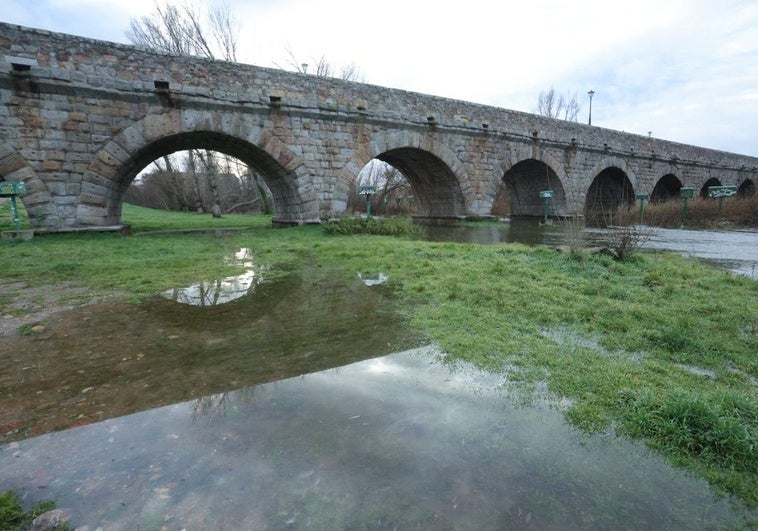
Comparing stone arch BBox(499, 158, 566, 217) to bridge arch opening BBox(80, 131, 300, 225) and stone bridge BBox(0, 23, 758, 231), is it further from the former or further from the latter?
bridge arch opening BBox(80, 131, 300, 225)

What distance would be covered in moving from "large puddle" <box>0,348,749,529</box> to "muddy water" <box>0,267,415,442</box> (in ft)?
0.87

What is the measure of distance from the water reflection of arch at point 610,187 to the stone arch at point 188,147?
1465 centimetres

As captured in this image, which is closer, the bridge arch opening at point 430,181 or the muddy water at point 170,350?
the muddy water at point 170,350

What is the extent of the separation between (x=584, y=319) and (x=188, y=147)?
13233 mm

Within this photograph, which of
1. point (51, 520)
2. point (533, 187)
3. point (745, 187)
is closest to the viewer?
point (51, 520)

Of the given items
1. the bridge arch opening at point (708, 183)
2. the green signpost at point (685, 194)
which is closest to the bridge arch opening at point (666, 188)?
the bridge arch opening at point (708, 183)

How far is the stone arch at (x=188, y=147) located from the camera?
33.3 ft

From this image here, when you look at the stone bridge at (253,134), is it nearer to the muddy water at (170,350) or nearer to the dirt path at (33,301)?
the dirt path at (33,301)

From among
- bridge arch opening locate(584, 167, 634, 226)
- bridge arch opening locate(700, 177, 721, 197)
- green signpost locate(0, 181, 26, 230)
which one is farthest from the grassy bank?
bridge arch opening locate(700, 177, 721, 197)

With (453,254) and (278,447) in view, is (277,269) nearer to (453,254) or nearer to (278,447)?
(453,254)

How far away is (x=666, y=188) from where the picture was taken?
1046 inches

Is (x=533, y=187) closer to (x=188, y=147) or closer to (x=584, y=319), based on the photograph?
(x=188, y=147)

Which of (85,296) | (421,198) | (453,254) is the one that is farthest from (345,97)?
(85,296)

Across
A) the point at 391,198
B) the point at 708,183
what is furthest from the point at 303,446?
the point at 708,183
